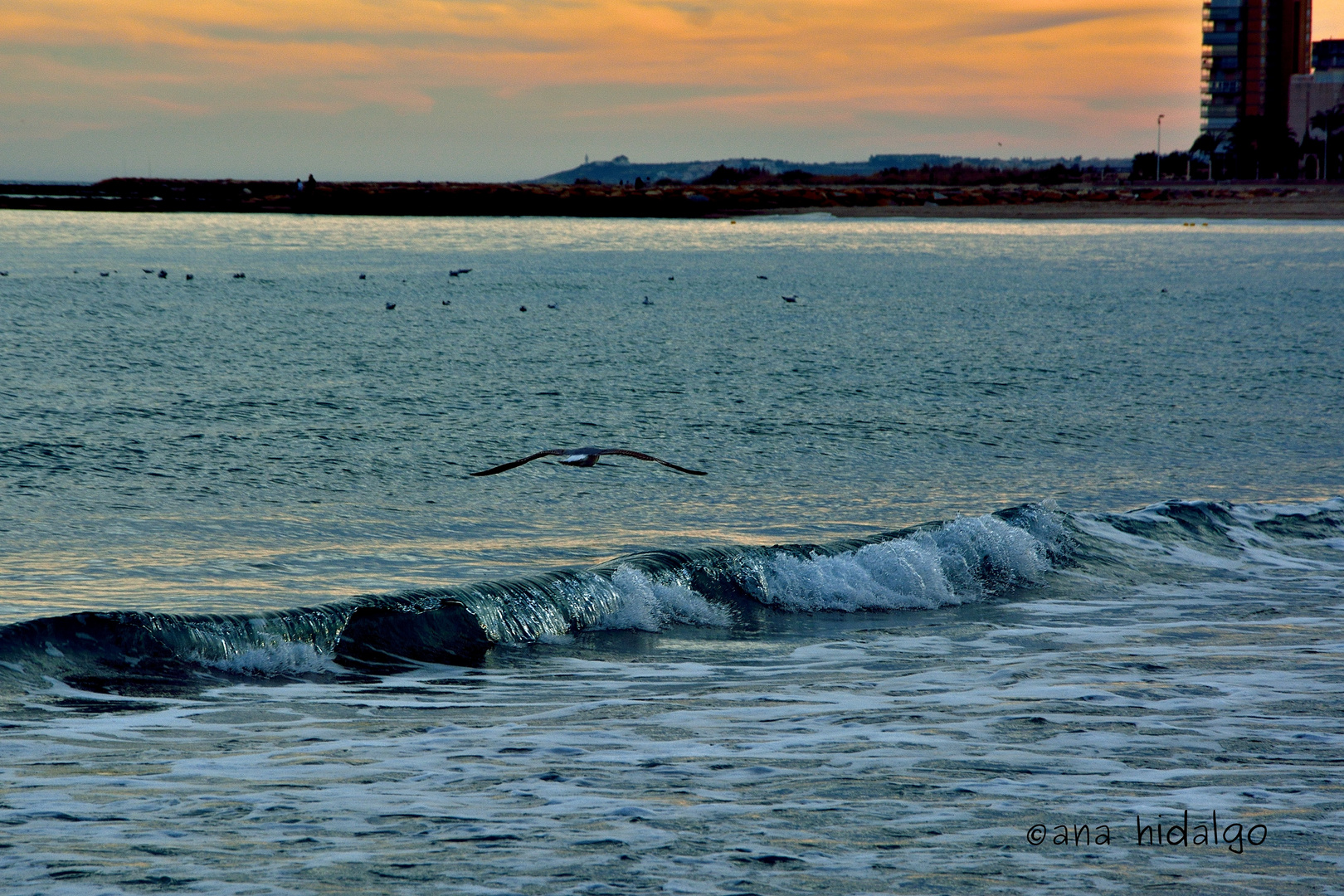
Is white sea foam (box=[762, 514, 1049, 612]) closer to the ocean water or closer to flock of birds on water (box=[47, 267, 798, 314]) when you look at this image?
the ocean water

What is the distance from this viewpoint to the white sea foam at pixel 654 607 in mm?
10797

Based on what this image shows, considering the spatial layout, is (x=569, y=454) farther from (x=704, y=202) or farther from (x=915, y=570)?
(x=704, y=202)

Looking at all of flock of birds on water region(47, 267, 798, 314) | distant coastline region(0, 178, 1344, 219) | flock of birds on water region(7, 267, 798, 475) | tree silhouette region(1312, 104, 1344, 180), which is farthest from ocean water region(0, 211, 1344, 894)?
tree silhouette region(1312, 104, 1344, 180)

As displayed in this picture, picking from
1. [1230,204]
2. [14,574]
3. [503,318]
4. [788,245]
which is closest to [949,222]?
[1230,204]

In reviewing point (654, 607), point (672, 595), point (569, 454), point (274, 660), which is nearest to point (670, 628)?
point (654, 607)

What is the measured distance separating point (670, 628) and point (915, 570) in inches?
108

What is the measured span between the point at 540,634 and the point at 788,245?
275 feet

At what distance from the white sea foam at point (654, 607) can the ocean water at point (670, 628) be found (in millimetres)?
47

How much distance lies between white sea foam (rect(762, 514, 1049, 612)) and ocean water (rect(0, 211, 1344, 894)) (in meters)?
0.05

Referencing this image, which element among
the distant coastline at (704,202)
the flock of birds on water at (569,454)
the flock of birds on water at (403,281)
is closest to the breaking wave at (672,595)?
the flock of birds on water at (569,454)

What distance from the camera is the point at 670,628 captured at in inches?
426

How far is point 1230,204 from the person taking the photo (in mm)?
139500

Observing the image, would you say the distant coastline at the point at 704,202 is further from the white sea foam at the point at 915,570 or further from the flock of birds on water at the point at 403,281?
the white sea foam at the point at 915,570

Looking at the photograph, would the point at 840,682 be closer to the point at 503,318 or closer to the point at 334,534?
the point at 334,534
